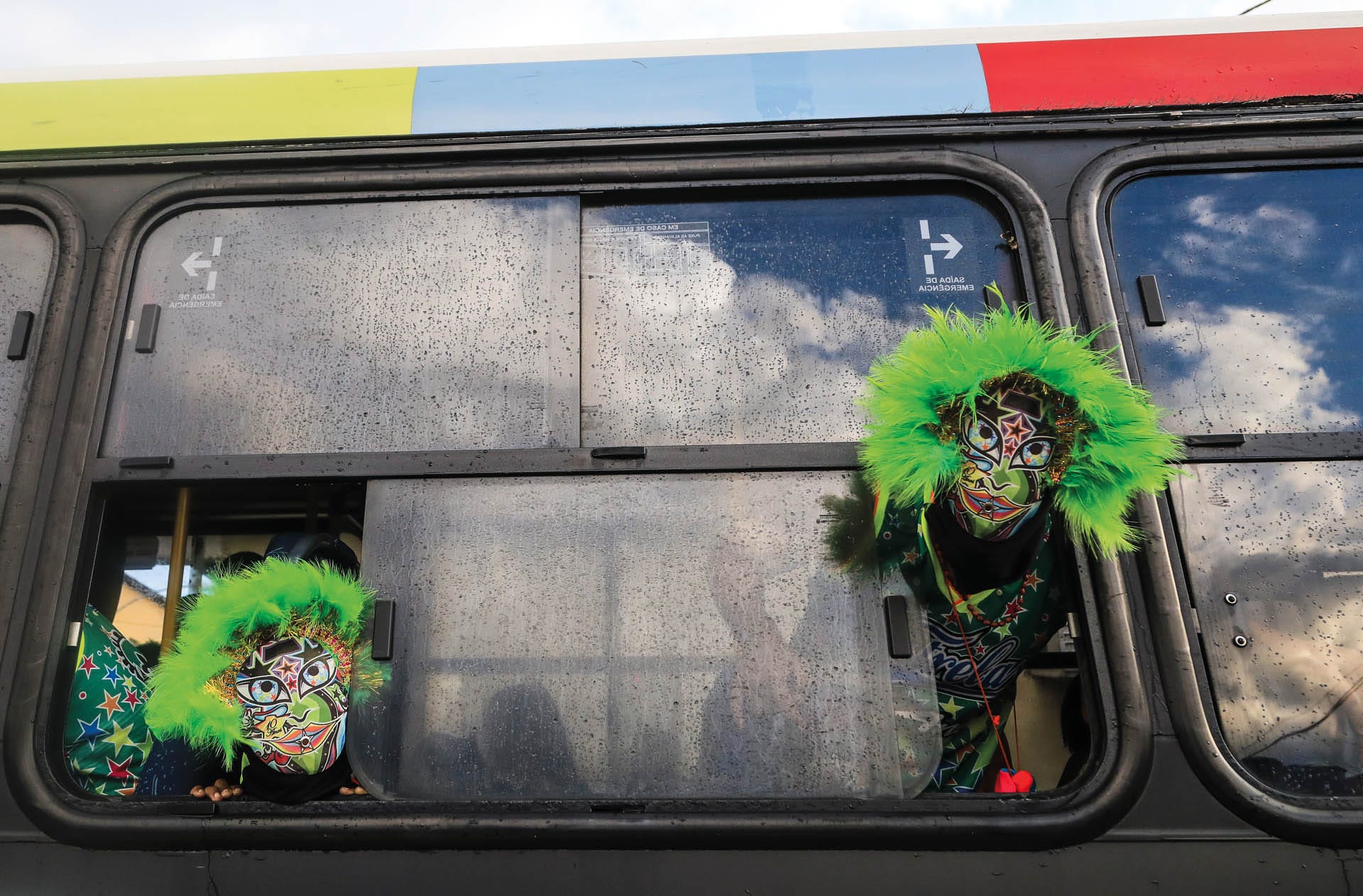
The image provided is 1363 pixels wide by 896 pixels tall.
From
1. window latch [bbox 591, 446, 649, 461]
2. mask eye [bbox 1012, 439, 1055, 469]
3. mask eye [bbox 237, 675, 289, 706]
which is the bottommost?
mask eye [bbox 237, 675, 289, 706]

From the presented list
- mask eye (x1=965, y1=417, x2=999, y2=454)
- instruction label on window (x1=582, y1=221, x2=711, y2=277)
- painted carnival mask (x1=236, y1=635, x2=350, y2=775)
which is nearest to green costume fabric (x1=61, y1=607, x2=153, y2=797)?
painted carnival mask (x1=236, y1=635, x2=350, y2=775)

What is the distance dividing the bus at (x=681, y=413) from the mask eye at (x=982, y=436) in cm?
28

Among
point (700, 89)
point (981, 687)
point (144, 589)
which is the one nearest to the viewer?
point (981, 687)

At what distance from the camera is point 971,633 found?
1.74 meters

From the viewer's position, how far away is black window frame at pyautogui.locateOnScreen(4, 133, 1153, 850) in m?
1.44

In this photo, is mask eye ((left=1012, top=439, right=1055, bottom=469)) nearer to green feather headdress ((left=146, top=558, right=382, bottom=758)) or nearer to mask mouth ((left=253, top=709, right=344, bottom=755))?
green feather headdress ((left=146, top=558, right=382, bottom=758))

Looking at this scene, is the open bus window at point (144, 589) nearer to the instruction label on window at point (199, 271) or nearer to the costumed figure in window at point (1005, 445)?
the instruction label on window at point (199, 271)

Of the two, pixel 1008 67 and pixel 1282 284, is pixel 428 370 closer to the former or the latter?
pixel 1008 67

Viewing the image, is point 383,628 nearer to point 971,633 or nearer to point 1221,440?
point 971,633

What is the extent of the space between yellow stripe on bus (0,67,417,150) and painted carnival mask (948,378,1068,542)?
1.39 metres

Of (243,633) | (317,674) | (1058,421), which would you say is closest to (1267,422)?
(1058,421)

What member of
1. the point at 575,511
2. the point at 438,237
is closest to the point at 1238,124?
the point at 575,511

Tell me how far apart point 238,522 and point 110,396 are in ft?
3.06

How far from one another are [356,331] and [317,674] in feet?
2.32
